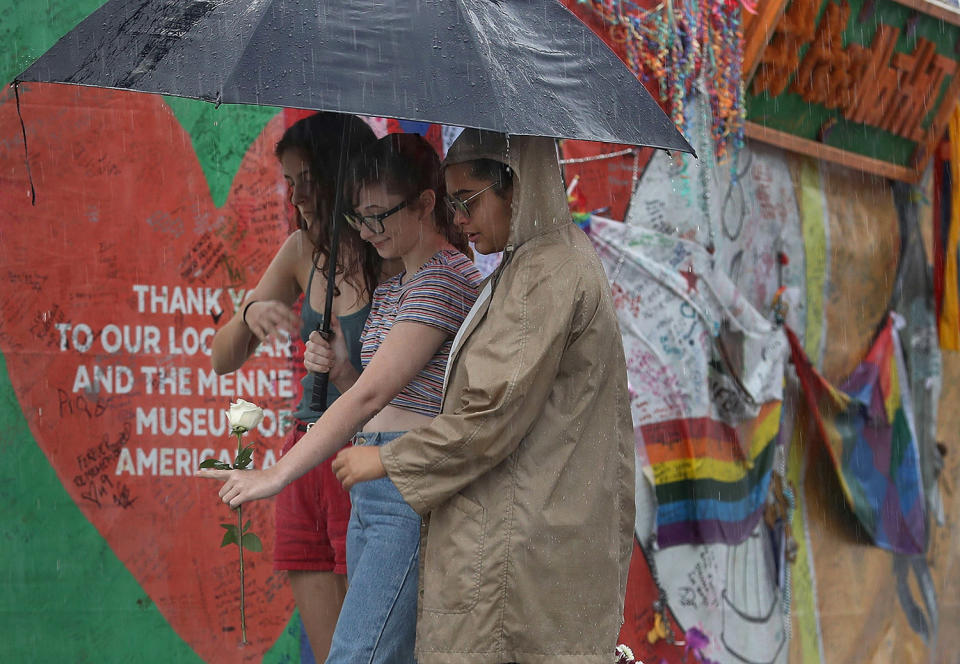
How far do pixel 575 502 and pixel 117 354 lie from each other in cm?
242

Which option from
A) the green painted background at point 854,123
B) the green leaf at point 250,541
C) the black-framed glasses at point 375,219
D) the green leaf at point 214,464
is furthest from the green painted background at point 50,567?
the green painted background at point 854,123

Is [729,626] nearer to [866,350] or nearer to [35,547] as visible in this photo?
[866,350]

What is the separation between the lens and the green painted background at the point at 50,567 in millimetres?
4234

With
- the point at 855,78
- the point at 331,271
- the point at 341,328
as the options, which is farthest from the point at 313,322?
the point at 855,78

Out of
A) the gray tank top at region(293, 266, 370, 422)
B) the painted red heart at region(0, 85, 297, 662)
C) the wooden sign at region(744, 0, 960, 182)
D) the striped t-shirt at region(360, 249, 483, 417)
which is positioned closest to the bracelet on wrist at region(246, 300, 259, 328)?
the gray tank top at region(293, 266, 370, 422)

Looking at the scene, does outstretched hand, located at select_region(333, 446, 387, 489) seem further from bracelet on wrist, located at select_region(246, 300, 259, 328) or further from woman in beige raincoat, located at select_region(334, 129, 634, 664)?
bracelet on wrist, located at select_region(246, 300, 259, 328)

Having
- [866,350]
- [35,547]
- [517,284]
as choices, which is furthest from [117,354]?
[866,350]

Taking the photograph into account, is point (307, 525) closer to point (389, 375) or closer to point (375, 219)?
point (389, 375)

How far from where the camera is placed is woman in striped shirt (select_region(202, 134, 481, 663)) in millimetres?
2781

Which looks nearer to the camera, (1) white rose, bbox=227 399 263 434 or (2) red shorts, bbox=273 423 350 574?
(1) white rose, bbox=227 399 263 434

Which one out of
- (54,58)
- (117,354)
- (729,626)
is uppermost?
(54,58)

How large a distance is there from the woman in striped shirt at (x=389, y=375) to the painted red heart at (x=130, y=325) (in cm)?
158

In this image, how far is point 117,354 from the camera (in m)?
4.44

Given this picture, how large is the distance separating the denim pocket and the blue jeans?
166mm
